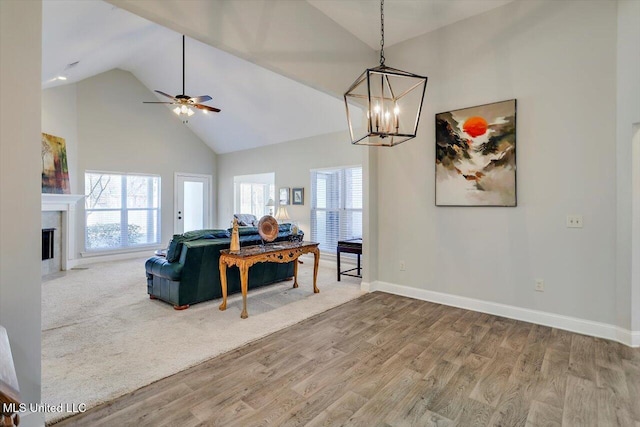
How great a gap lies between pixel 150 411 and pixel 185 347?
34.5 inches

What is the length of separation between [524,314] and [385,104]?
2.88 m

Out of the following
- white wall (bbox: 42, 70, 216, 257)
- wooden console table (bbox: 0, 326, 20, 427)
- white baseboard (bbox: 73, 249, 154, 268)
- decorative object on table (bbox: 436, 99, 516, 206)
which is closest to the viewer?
wooden console table (bbox: 0, 326, 20, 427)

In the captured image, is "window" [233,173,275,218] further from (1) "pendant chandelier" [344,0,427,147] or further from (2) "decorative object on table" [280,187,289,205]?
(1) "pendant chandelier" [344,0,427,147]

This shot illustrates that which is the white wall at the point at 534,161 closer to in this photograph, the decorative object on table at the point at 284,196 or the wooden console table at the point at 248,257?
the wooden console table at the point at 248,257

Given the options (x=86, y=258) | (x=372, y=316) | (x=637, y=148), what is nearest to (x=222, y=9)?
(x=372, y=316)

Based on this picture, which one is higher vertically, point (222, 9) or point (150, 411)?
point (222, 9)

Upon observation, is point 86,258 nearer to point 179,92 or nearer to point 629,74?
point 179,92

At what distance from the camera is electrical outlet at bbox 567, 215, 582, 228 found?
3.07 meters

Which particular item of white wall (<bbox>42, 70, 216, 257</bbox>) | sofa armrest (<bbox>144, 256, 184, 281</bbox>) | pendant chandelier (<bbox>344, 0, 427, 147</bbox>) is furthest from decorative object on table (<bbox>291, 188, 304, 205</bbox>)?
sofa armrest (<bbox>144, 256, 184, 281</bbox>)

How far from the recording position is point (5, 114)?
62.2 inches

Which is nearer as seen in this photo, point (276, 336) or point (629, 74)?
point (629, 74)

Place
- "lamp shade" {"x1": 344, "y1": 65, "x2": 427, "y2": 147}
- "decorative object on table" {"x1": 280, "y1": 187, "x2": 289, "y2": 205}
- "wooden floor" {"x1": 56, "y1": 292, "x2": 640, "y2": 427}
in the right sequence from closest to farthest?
1. "wooden floor" {"x1": 56, "y1": 292, "x2": 640, "y2": 427}
2. "lamp shade" {"x1": 344, "y1": 65, "x2": 427, "y2": 147}
3. "decorative object on table" {"x1": 280, "y1": 187, "x2": 289, "y2": 205}

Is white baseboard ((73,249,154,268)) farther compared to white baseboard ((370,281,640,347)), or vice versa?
white baseboard ((73,249,154,268))

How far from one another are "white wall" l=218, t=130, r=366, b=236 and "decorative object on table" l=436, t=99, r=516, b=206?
1999 mm
